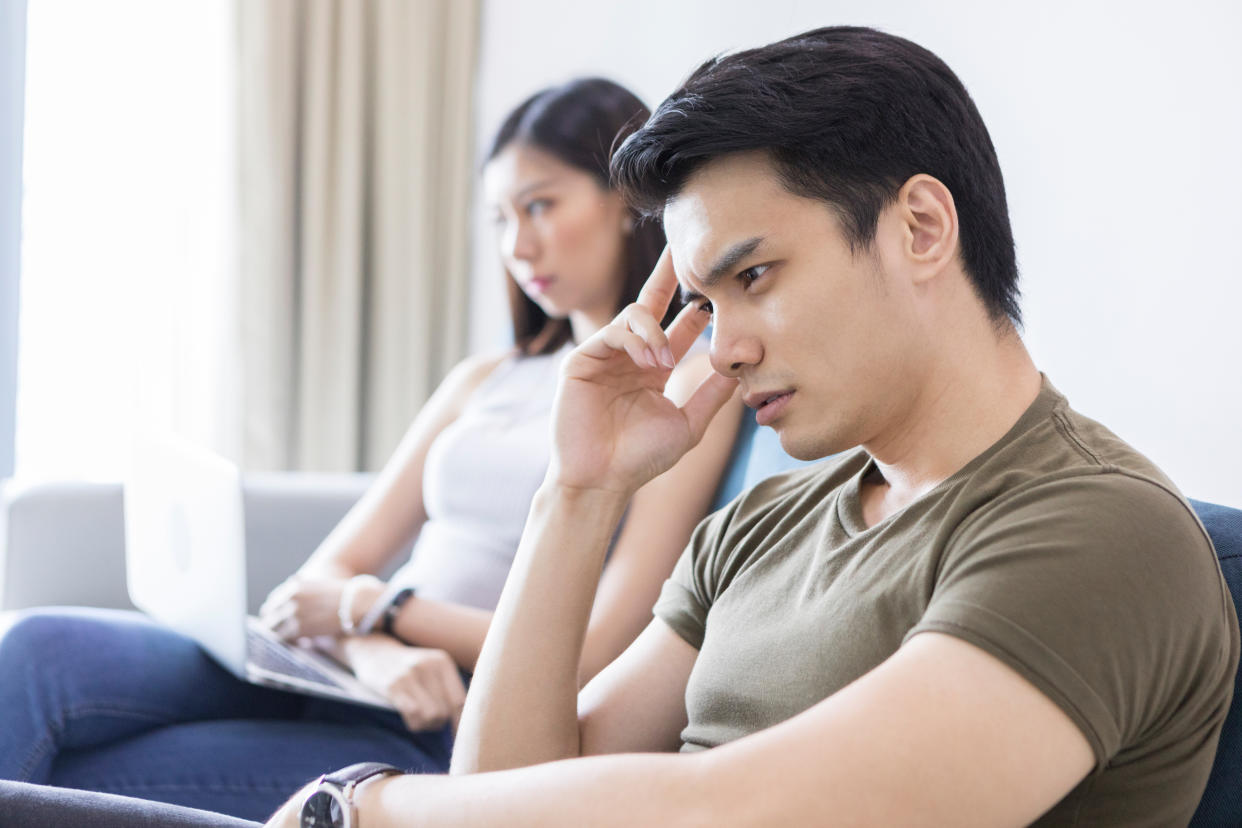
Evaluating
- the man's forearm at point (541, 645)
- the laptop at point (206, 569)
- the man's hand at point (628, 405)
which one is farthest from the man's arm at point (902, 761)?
the laptop at point (206, 569)

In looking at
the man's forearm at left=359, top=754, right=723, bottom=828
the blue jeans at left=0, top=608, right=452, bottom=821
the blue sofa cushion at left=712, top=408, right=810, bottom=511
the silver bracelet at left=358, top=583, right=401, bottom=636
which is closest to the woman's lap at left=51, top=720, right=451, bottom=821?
the blue jeans at left=0, top=608, right=452, bottom=821

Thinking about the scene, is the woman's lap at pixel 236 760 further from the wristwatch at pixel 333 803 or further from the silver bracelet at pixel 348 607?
the wristwatch at pixel 333 803

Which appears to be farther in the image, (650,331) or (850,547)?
(650,331)

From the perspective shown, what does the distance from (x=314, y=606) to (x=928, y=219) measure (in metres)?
1.08

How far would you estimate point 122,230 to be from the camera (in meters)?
2.69

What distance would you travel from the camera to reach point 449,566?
1734 millimetres

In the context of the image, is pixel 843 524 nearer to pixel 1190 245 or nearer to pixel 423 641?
pixel 1190 245

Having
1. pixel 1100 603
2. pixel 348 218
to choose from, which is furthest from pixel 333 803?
pixel 348 218

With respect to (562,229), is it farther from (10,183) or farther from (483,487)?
(10,183)

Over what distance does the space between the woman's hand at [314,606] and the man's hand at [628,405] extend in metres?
0.63

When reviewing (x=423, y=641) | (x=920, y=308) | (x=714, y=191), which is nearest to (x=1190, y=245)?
(x=920, y=308)

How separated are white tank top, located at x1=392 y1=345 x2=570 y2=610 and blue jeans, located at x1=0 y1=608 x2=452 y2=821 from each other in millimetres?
243

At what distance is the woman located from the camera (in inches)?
55.5

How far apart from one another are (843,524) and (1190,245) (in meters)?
0.48
